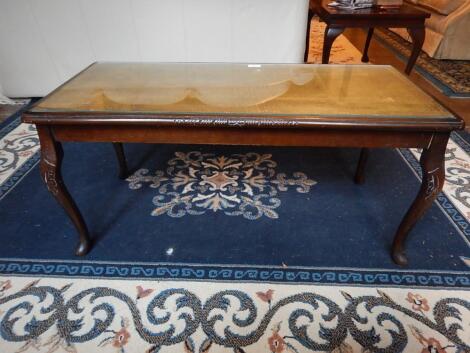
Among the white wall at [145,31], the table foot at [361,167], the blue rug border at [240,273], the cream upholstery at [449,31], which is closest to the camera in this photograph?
the blue rug border at [240,273]

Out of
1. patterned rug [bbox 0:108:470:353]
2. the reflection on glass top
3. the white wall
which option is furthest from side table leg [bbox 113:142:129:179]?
the white wall

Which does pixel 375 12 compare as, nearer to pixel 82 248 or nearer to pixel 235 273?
pixel 235 273

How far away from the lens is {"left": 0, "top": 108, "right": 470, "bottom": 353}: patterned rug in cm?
86

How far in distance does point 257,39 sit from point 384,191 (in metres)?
1.16

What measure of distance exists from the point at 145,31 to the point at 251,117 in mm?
1433

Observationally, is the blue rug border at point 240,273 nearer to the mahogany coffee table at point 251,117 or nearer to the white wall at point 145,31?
the mahogany coffee table at point 251,117

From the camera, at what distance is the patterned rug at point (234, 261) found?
86cm

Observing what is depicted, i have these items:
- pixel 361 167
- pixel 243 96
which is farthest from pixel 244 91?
pixel 361 167

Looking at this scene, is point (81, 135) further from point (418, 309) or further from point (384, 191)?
point (384, 191)

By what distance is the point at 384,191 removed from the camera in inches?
53.8

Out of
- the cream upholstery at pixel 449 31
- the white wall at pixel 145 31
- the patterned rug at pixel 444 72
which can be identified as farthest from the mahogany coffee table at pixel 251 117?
the cream upholstery at pixel 449 31

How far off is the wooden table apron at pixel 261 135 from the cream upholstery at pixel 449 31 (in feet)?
8.92

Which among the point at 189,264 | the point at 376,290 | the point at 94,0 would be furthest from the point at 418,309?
the point at 94,0

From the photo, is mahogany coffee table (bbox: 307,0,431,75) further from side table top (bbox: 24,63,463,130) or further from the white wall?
side table top (bbox: 24,63,463,130)
